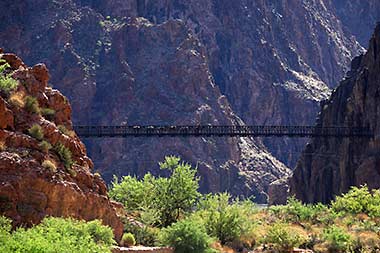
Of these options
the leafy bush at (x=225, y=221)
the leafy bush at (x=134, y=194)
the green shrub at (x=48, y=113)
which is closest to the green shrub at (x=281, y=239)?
the leafy bush at (x=225, y=221)

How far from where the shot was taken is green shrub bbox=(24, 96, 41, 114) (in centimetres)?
3653

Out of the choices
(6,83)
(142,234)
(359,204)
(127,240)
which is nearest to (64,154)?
(6,83)

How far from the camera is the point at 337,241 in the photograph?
44438 millimetres

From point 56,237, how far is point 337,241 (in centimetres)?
2040

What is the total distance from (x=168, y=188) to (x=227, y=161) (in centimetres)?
14361

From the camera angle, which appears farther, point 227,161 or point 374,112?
point 227,161

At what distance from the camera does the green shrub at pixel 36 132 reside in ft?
117

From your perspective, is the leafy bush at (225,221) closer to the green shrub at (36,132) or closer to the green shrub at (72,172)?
the green shrub at (72,172)

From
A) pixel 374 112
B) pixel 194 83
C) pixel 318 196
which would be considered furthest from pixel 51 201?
pixel 194 83

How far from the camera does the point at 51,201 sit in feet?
111

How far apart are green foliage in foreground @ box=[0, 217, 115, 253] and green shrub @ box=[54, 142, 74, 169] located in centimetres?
358

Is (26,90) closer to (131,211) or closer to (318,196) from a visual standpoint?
(131,211)

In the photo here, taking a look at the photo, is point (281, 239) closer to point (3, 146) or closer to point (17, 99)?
point (17, 99)

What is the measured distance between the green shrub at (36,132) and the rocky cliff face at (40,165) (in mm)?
50
